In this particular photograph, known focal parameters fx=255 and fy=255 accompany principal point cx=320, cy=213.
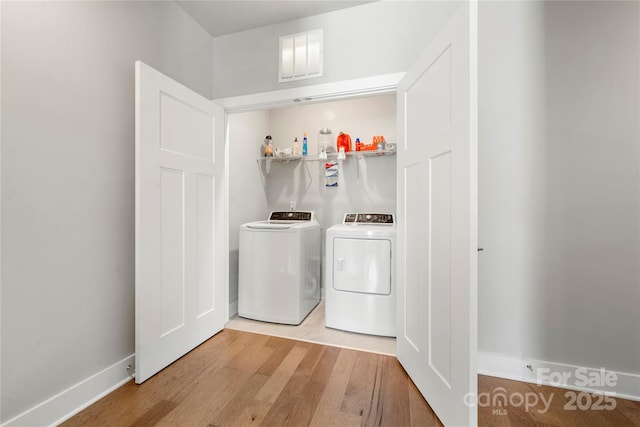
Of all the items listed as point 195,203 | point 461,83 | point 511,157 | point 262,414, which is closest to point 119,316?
point 195,203

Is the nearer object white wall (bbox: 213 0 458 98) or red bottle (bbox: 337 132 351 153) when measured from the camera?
white wall (bbox: 213 0 458 98)

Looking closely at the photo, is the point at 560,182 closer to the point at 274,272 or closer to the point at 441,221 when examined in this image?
the point at 441,221

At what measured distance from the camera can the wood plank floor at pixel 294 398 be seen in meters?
1.18

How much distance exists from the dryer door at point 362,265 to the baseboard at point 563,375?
743mm

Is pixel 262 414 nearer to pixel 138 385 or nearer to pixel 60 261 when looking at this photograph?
pixel 138 385

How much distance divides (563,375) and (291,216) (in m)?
2.37

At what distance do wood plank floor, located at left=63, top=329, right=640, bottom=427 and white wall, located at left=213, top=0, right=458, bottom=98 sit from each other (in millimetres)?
1935

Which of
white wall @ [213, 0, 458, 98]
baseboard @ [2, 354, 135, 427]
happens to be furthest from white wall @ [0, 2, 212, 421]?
white wall @ [213, 0, 458, 98]

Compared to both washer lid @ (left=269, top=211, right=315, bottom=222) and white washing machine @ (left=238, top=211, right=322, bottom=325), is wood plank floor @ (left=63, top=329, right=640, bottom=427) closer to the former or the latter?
white washing machine @ (left=238, top=211, right=322, bottom=325)

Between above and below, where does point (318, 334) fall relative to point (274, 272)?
below

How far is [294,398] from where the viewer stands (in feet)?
4.34

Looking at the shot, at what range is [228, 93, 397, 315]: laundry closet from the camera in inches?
103

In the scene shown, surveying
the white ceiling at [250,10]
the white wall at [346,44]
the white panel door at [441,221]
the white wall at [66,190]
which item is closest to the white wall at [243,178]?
the white wall at [346,44]

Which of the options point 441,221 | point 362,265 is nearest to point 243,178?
point 362,265
